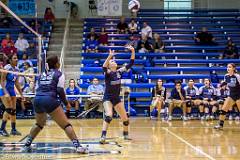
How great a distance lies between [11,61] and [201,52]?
12617mm

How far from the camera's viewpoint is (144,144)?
10.4 m

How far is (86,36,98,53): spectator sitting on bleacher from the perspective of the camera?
2161 cm

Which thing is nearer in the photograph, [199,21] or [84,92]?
[84,92]

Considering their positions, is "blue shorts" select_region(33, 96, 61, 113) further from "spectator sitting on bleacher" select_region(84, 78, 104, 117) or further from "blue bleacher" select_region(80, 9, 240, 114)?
"blue bleacher" select_region(80, 9, 240, 114)

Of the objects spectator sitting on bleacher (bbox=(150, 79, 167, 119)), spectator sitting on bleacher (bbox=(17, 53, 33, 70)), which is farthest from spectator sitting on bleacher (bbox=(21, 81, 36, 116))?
spectator sitting on bleacher (bbox=(150, 79, 167, 119))

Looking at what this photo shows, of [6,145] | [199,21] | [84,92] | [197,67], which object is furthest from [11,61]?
[199,21]

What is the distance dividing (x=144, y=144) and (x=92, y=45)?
39.9 ft

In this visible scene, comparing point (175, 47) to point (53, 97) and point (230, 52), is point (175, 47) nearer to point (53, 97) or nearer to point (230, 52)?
point (230, 52)

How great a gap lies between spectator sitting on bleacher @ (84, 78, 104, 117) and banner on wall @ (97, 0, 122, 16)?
606 centimetres

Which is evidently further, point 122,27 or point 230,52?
point 122,27

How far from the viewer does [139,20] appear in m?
24.7

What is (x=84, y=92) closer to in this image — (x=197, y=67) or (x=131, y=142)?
(x=197, y=67)

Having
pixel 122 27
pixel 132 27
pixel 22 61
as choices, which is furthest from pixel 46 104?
pixel 122 27

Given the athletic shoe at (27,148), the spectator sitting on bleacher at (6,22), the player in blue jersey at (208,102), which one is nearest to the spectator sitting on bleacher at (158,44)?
the player in blue jersey at (208,102)
